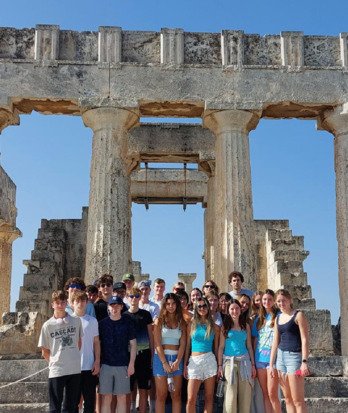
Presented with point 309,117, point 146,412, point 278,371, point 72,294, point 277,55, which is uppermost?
point 277,55

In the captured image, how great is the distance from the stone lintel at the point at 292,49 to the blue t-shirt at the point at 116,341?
35.2ft

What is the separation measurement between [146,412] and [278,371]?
8.62 ft

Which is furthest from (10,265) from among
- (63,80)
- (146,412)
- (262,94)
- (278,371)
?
(278,371)

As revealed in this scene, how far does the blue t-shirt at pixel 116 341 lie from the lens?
10.3 meters

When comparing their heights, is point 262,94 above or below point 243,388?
above

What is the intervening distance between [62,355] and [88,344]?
50cm

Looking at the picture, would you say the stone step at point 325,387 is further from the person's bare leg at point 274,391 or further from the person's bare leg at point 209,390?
the person's bare leg at point 209,390

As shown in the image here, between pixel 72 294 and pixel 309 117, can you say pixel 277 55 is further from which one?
pixel 72 294

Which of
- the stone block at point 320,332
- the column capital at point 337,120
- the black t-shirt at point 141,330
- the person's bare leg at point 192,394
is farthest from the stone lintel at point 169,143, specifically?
the person's bare leg at point 192,394

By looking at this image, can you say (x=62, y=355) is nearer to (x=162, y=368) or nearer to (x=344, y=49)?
(x=162, y=368)

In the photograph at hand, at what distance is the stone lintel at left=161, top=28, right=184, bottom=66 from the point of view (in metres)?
18.2

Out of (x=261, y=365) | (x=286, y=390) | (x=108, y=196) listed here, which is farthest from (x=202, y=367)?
(x=108, y=196)

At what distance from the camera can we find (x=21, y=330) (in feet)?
49.3

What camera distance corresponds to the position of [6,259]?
24.7 meters
